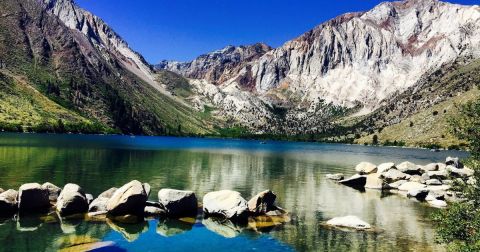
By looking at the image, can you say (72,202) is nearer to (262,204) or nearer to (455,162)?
(262,204)

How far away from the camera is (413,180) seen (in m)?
92.1

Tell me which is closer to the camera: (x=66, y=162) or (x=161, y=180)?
(x=161, y=180)

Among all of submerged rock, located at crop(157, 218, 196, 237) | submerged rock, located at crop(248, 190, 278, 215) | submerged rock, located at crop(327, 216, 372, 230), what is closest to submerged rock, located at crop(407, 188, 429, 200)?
submerged rock, located at crop(327, 216, 372, 230)

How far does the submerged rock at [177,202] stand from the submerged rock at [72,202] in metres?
8.87

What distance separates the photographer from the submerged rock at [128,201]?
160 ft

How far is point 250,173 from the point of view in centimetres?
10656

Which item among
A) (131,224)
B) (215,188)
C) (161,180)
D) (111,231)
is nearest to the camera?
(111,231)

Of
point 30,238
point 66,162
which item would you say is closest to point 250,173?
point 66,162

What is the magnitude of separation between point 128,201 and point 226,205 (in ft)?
36.7

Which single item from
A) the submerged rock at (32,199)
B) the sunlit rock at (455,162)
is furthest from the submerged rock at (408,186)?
the submerged rock at (32,199)

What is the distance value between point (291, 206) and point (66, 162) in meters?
66.6

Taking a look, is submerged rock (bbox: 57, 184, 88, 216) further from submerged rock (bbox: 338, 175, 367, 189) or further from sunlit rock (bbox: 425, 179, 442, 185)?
sunlit rock (bbox: 425, 179, 442, 185)

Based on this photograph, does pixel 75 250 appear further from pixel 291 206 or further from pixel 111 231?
pixel 291 206

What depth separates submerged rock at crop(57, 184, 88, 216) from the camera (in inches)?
1912
